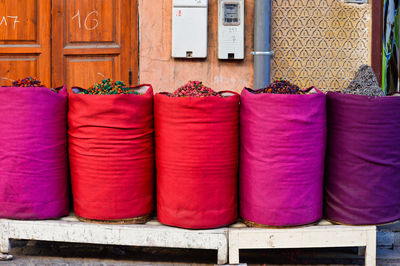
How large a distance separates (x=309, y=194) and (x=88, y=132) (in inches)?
58.7

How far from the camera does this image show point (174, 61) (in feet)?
16.2

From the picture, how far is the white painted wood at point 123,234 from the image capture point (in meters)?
3.28

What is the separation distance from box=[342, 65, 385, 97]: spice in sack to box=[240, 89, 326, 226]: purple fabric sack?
25 cm

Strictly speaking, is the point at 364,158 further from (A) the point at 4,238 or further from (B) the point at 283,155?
(A) the point at 4,238

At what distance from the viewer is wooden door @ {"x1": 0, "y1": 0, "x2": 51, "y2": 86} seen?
5.08 m

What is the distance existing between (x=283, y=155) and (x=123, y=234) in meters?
1.15

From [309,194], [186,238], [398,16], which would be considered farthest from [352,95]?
[398,16]

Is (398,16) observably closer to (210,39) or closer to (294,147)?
(210,39)

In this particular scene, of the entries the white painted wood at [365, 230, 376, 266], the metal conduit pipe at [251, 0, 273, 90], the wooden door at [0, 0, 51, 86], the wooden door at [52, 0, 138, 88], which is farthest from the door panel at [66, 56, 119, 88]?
the white painted wood at [365, 230, 376, 266]

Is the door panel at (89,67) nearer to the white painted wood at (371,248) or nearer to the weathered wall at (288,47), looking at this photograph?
the weathered wall at (288,47)

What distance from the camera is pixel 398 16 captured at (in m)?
5.67

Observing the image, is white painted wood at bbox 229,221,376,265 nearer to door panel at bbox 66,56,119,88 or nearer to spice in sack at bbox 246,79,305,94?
spice in sack at bbox 246,79,305,94

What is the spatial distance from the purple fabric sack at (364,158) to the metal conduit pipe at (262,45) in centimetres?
136

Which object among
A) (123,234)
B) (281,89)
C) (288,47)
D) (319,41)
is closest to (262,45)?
(288,47)
